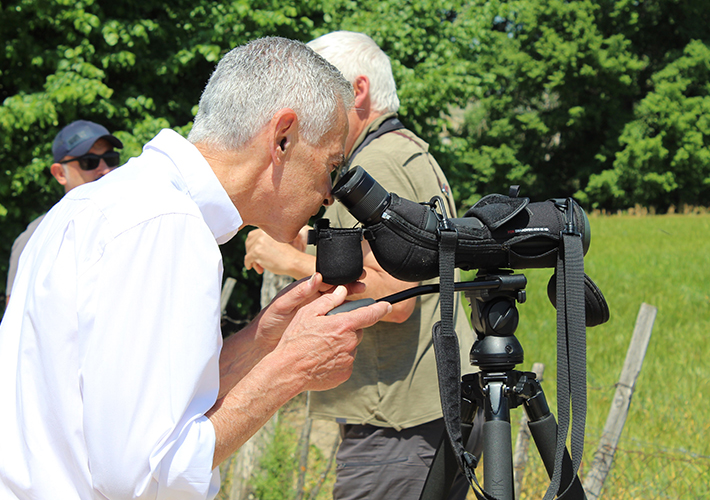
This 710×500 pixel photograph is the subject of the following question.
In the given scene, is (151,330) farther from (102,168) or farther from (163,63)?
(163,63)

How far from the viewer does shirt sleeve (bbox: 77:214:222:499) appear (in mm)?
1126

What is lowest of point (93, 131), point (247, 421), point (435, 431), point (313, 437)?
point (313, 437)

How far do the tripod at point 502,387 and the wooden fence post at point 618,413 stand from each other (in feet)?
6.13

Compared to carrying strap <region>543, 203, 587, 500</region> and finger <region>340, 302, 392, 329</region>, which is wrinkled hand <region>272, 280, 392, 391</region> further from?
carrying strap <region>543, 203, 587, 500</region>

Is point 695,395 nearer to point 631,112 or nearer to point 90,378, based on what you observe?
point 90,378

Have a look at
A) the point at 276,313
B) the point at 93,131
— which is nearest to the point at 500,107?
the point at 93,131

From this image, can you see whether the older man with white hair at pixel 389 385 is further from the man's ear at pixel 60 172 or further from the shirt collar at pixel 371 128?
the man's ear at pixel 60 172

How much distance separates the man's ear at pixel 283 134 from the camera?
146 cm

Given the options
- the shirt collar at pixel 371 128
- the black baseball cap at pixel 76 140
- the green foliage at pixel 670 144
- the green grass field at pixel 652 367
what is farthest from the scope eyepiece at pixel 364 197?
the green foliage at pixel 670 144

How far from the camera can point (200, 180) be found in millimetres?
1399

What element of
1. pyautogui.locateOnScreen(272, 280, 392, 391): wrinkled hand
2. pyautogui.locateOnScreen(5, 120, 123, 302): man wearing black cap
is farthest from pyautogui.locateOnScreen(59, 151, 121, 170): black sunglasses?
pyautogui.locateOnScreen(272, 280, 392, 391): wrinkled hand

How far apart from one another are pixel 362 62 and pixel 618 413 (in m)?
2.25

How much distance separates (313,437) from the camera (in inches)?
222

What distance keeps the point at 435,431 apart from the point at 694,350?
173 inches
